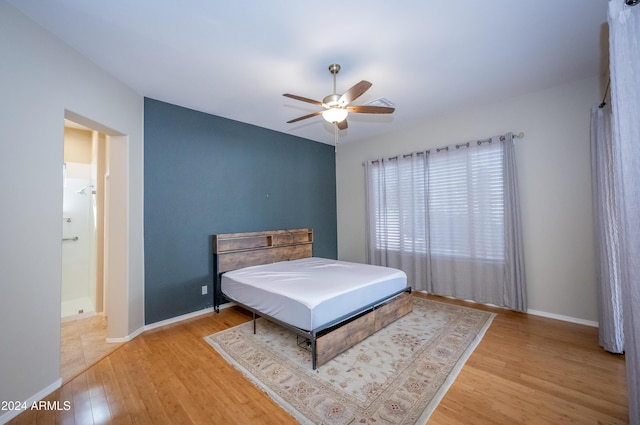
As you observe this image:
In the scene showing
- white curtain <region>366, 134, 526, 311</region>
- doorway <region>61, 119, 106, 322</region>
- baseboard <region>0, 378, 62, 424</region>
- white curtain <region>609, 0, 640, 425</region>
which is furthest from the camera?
doorway <region>61, 119, 106, 322</region>

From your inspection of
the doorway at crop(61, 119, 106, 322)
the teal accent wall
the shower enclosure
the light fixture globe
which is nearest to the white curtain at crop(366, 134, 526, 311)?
the teal accent wall

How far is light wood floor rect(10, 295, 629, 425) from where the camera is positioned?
173 centimetres

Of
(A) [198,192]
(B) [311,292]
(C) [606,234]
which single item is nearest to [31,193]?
(A) [198,192]

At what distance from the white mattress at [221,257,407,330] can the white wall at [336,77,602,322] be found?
1.90m

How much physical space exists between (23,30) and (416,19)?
3050mm

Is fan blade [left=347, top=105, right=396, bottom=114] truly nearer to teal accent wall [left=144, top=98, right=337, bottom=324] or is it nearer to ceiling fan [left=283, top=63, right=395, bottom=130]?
ceiling fan [left=283, top=63, right=395, bottom=130]

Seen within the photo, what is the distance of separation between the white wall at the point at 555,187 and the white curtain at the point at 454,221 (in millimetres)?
183

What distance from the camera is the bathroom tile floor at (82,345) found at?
7.69 feet

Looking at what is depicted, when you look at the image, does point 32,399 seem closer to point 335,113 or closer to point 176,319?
point 176,319

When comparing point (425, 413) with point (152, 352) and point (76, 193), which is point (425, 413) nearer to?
point (152, 352)

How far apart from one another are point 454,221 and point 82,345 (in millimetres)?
5103

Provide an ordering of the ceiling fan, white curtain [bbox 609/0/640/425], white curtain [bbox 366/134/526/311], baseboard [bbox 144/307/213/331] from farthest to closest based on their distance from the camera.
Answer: white curtain [bbox 366/134/526/311] → baseboard [bbox 144/307/213/331] → the ceiling fan → white curtain [bbox 609/0/640/425]

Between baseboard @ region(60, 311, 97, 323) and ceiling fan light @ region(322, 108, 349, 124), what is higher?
ceiling fan light @ region(322, 108, 349, 124)

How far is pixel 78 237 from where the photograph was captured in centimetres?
398
